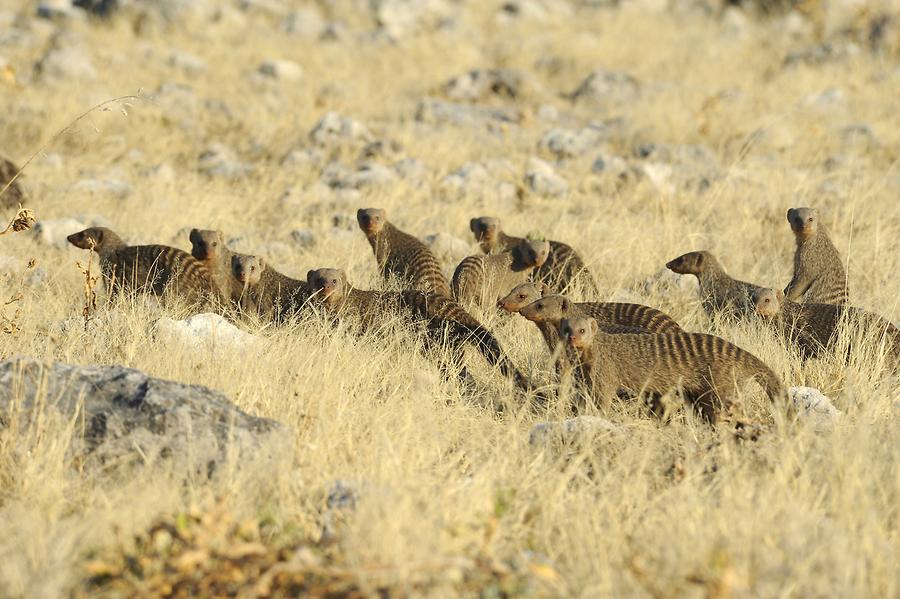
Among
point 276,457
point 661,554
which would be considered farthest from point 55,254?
point 661,554

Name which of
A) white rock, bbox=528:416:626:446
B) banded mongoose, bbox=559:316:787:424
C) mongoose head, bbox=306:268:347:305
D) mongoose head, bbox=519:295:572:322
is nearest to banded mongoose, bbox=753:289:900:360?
banded mongoose, bbox=559:316:787:424

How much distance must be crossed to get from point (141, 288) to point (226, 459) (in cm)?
278

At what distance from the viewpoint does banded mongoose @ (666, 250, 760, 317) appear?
571 centimetres

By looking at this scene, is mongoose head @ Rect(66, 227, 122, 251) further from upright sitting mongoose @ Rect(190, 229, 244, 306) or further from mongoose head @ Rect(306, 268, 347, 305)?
Answer: mongoose head @ Rect(306, 268, 347, 305)

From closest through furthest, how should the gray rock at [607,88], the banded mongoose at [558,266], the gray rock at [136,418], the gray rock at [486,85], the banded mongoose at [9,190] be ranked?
the gray rock at [136,418], the banded mongoose at [558,266], the banded mongoose at [9,190], the gray rock at [486,85], the gray rock at [607,88]

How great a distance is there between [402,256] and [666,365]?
2347 mm

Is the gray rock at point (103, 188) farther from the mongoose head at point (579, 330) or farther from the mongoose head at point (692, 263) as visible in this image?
the mongoose head at point (579, 330)

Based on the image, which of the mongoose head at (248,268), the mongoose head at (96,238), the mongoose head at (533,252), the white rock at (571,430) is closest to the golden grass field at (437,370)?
the white rock at (571,430)

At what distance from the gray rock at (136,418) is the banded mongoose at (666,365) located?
5.09ft

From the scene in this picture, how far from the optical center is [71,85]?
32.9ft

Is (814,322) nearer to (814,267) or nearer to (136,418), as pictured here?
(814,267)

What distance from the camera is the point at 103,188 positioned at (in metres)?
7.81

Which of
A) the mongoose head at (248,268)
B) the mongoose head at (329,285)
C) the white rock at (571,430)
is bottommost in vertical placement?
the mongoose head at (248,268)

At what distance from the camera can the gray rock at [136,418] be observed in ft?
10.8
